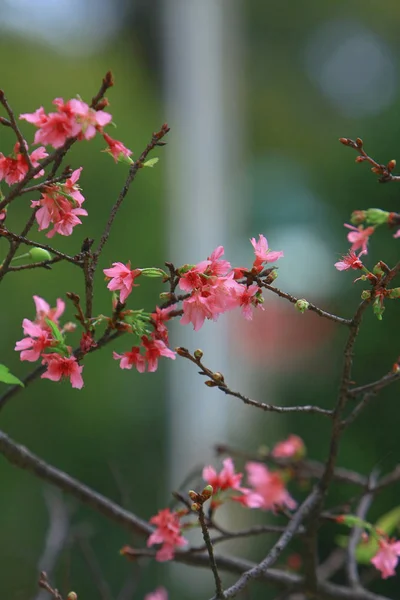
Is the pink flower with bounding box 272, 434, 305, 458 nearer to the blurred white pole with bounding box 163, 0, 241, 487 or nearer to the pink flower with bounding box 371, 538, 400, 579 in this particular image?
the pink flower with bounding box 371, 538, 400, 579

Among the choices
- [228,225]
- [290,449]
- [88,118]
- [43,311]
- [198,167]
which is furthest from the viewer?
[198,167]

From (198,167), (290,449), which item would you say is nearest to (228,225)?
(198,167)

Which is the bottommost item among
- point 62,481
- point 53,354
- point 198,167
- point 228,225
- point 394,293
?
point 62,481

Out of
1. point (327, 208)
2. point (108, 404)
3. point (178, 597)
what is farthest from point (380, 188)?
point (178, 597)

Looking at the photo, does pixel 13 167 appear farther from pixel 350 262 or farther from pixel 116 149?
pixel 350 262

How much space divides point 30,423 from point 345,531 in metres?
1.15

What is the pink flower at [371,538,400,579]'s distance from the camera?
56 centimetres

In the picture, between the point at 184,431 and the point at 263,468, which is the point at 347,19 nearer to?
the point at 184,431

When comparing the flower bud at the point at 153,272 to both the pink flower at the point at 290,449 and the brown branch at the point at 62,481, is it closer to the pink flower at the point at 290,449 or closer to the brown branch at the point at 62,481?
the brown branch at the point at 62,481

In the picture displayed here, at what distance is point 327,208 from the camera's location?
1916 mm

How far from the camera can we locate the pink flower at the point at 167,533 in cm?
56

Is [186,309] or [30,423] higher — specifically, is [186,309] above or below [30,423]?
above

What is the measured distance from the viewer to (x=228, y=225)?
9.03 ft

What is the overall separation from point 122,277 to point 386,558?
0.33 meters
